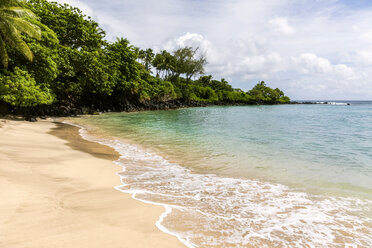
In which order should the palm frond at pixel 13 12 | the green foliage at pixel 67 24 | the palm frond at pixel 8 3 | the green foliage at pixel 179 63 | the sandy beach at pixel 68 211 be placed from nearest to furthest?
1. the sandy beach at pixel 68 211
2. the palm frond at pixel 13 12
3. the palm frond at pixel 8 3
4. the green foliage at pixel 67 24
5. the green foliage at pixel 179 63

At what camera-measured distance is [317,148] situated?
1089 cm

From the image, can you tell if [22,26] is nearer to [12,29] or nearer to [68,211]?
[12,29]

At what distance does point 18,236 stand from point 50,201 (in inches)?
47.9

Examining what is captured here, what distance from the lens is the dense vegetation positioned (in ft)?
52.5

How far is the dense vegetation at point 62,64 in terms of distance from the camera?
1602 cm

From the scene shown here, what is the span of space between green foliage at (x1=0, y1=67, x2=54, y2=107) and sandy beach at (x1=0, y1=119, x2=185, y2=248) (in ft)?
41.7

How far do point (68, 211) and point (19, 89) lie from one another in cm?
1692

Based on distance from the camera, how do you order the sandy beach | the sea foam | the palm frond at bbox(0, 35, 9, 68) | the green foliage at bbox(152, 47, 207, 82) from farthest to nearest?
the green foliage at bbox(152, 47, 207, 82) < the palm frond at bbox(0, 35, 9, 68) < the sea foam < the sandy beach

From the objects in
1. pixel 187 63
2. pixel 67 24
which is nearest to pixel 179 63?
pixel 187 63

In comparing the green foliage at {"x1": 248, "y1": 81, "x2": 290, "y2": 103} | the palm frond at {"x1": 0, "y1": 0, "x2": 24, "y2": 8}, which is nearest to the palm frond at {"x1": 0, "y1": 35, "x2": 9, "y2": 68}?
the palm frond at {"x1": 0, "y1": 0, "x2": 24, "y2": 8}

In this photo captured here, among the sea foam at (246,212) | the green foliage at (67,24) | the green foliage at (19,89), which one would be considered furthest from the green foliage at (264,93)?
the sea foam at (246,212)

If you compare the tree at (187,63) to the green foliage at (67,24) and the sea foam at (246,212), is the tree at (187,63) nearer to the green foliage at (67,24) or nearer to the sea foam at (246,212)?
the green foliage at (67,24)

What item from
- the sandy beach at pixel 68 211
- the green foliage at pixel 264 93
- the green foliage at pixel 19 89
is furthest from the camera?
the green foliage at pixel 264 93

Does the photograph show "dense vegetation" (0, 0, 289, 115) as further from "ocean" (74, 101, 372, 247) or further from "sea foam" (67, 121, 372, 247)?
"sea foam" (67, 121, 372, 247)
